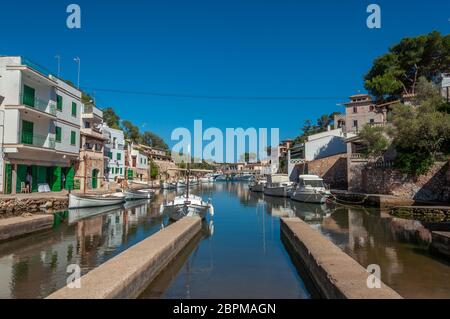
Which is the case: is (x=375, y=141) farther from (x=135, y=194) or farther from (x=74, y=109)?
(x=74, y=109)

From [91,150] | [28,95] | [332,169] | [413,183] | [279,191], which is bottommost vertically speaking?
[279,191]

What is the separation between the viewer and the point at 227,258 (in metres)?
12.5

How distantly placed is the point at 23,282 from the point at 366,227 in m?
16.3

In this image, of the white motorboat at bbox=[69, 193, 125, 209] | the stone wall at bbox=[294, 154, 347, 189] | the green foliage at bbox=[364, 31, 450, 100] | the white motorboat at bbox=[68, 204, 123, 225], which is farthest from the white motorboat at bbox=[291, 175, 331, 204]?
the green foliage at bbox=[364, 31, 450, 100]

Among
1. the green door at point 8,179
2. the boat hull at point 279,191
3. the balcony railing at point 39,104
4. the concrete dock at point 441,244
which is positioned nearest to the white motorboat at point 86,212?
the green door at point 8,179

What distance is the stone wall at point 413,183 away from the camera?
27938 mm

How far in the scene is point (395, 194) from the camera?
101 ft

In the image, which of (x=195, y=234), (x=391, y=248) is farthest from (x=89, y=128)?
(x=391, y=248)

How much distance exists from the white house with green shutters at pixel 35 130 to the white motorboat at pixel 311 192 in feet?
76.2

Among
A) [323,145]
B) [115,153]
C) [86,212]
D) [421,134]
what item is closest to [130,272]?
[86,212]

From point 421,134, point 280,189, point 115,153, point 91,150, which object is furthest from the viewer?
point 115,153

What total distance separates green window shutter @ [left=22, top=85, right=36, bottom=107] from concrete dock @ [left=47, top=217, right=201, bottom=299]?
2130cm

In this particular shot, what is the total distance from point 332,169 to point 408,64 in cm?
1684
